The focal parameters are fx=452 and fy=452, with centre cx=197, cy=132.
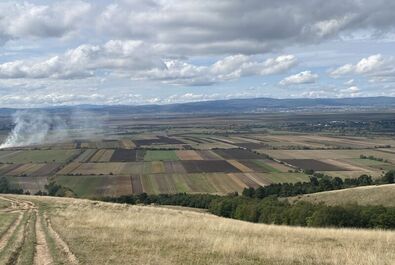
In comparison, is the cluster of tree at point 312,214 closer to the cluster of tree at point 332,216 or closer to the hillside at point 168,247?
the cluster of tree at point 332,216

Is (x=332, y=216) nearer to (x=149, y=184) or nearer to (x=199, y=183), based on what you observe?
(x=199, y=183)

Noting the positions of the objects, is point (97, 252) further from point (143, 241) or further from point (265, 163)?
point (265, 163)

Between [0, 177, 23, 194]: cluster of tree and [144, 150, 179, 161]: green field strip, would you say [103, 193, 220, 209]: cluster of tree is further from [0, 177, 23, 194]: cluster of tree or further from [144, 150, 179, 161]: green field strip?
[144, 150, 179, 161]: green field strip

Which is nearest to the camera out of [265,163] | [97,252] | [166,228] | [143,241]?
[97,252]

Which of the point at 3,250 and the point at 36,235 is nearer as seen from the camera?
the point at 3,250

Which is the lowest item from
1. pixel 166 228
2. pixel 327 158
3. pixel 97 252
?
pixel 327 158

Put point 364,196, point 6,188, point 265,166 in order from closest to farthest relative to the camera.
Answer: point 364,196 → point 6,188 → point 265,166

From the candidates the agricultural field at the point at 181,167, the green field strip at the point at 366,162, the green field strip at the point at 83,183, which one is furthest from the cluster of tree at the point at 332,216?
the green field strip at the point at 366,162

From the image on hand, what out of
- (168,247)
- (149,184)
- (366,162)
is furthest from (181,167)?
(168,247)

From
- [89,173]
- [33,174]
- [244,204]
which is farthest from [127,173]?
[244,204]
